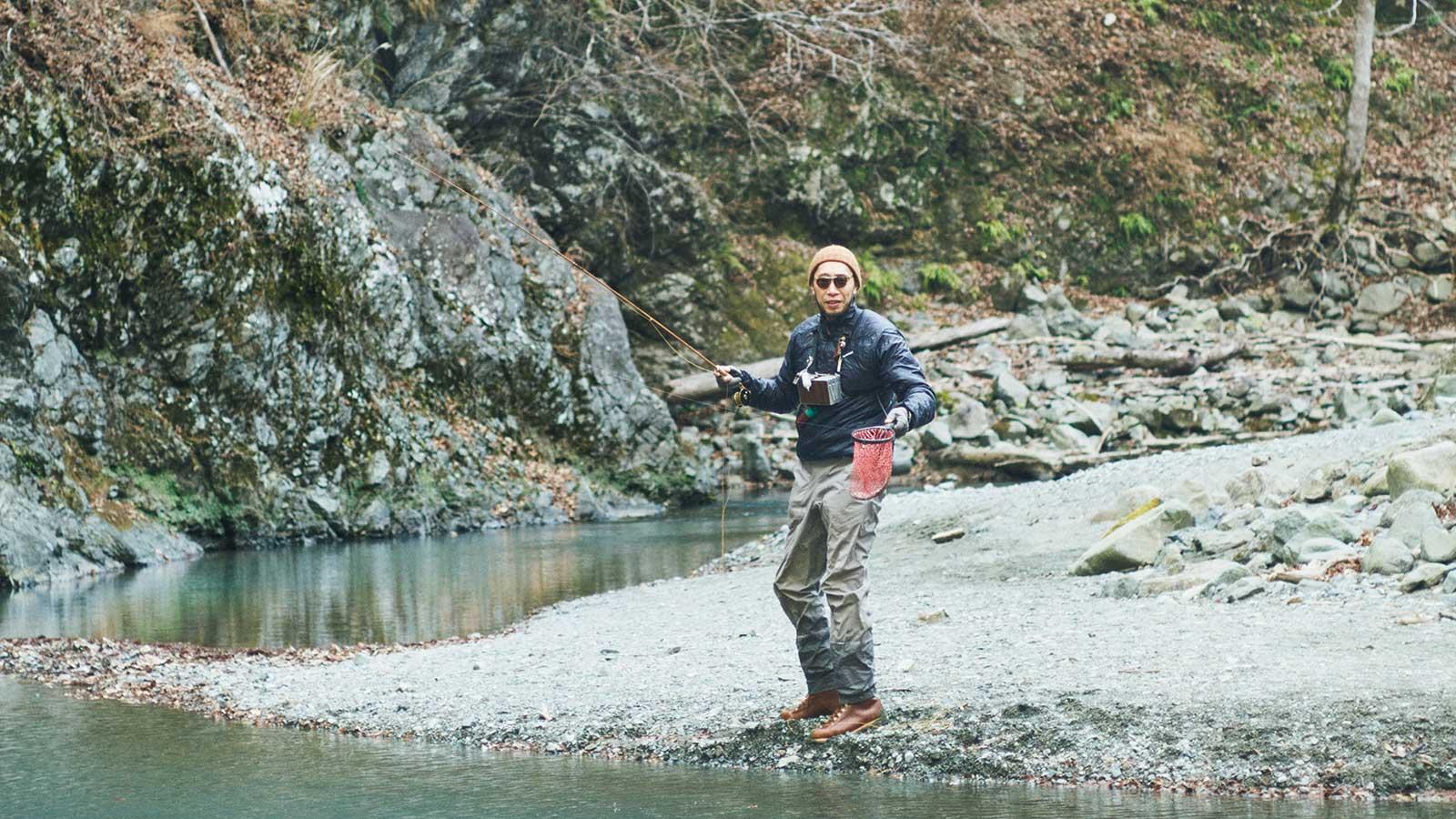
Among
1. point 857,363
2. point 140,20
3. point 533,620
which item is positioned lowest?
point 533,620

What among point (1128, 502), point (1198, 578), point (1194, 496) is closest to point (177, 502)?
point (1128, 502)

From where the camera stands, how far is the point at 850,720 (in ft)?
21.2

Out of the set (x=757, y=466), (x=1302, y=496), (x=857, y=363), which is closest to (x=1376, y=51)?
(x=757, y=466)

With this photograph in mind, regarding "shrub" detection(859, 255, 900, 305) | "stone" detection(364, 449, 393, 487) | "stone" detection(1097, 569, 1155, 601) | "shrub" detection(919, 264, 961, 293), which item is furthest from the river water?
"shrub" detection(919, 264, 961, 293)

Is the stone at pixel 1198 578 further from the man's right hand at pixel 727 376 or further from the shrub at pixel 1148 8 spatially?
the shrub at pixel 1148 8

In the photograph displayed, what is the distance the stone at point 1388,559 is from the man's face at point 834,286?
4227 mm

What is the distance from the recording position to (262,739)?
7.27 metres

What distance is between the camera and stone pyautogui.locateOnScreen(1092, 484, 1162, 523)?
12.3 metres

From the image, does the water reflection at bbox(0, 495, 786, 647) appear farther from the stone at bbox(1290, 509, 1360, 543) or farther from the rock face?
the stone at bbox(1290, 509, 1360, 543)

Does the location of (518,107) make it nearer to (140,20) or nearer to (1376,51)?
(140,20)

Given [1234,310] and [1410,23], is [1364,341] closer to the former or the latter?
[1234,310]

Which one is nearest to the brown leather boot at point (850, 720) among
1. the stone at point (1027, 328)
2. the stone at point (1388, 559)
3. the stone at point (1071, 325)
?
the stone at point (1388, 559)

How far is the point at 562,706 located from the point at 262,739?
1.49m

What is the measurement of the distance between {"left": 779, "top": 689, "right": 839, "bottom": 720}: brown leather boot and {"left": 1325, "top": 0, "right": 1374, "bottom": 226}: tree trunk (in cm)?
2703
